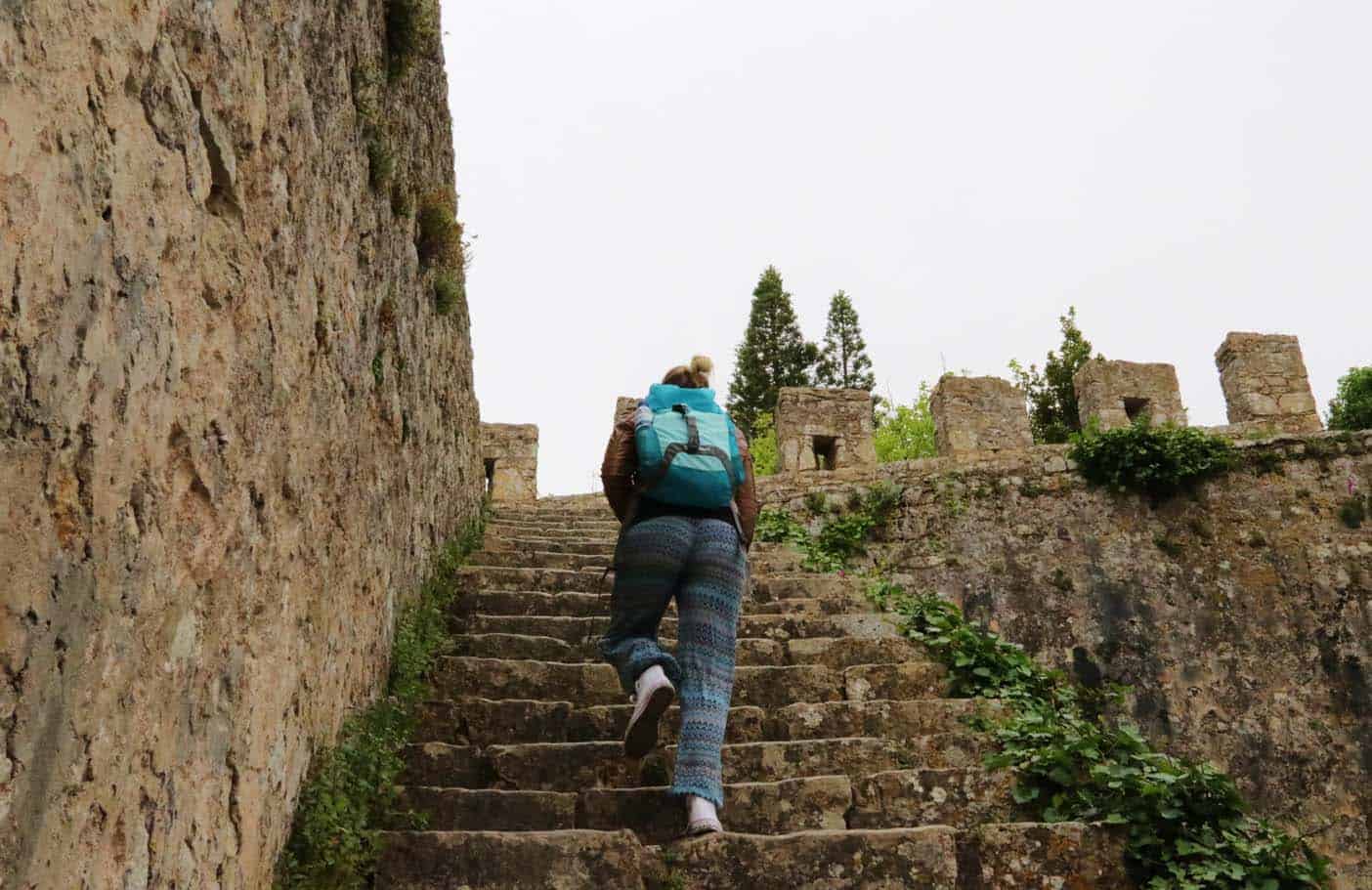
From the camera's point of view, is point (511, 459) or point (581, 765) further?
point (511, 459)

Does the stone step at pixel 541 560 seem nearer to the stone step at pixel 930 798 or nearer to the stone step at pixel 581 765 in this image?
the stone step at pixel 581 765

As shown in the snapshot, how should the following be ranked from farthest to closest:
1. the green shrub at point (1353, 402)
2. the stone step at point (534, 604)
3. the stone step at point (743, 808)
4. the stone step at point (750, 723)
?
the green shrub at point (1353, 402)
the stone step at point (534, 604)
the stone step at point (750, 723)
the stone step at point (743, 808)

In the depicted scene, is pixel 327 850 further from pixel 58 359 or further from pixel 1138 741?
pixel 1138 741

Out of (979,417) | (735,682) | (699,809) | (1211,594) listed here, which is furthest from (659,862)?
(979,417)

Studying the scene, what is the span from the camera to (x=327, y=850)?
9.84ft

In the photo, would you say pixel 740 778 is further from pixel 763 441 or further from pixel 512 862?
pixel 763 441

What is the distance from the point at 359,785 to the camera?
3.42 metres

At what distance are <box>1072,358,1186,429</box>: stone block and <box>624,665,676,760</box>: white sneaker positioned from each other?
6374 mm

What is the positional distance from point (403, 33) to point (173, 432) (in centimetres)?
327

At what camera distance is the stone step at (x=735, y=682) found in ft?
15.2

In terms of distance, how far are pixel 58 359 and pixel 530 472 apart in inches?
376

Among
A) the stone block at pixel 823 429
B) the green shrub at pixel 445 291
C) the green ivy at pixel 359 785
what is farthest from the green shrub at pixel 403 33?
the stone block at pixel 823 429

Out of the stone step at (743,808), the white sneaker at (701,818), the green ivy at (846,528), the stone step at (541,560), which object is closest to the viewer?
the white sneaker at (701,818)

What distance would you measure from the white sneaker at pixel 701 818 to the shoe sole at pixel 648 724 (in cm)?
25
